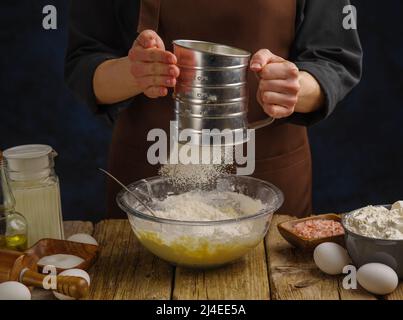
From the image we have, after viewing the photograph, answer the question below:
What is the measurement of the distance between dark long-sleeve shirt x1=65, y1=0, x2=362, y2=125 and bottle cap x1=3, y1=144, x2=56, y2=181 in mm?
413

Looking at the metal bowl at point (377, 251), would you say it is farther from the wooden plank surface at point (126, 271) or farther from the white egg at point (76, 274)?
the white egg at point (76, 274)

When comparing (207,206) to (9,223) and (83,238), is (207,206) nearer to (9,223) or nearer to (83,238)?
(83,238)

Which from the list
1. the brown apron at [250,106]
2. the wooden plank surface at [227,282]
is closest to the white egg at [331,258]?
the wooden plank surface at [227,282]

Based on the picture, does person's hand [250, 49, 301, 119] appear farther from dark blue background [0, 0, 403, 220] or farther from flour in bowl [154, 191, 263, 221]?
dark blue background [0, 0, 403, 220]

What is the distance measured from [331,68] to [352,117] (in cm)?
140

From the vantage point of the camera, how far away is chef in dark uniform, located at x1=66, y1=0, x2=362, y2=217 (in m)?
2.34

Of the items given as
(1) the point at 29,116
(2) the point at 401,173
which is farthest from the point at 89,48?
(2) the point at 401,173

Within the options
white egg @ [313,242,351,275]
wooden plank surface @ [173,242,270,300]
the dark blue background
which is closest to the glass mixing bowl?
wooden plank surface @ [173,242,270,300]

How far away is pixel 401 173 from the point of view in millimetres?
3828

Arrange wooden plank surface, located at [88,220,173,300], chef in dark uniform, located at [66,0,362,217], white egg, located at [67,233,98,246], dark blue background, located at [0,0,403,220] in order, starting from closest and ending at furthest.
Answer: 1. wooden plank surface, located at [88,220,173,300]
2. white egg, located at [67,233,98,246]
3. chef in dark uniform, located at [66,0,362,217]
4. dark blue background, located at [0,0,403,220]

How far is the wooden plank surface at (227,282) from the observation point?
71.4 inches

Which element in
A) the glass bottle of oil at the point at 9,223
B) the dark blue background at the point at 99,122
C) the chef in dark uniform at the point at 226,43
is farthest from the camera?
the dark blue background at the point at 99,122

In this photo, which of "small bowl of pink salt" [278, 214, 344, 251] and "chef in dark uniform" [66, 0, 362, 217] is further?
"chef in dark uniform" [66, 0, 362, 217]

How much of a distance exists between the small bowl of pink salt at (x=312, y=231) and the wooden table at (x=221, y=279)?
0.14 feet
